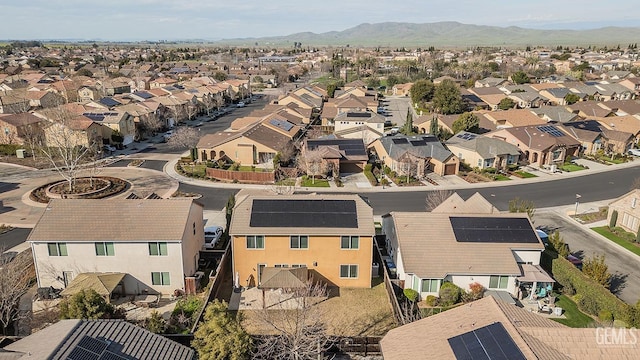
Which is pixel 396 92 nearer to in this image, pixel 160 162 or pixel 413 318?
pixel 160 162

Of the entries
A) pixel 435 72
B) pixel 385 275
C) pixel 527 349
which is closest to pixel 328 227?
pixel 385 275

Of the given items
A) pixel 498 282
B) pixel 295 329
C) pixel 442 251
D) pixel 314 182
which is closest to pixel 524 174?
pixel 314 182

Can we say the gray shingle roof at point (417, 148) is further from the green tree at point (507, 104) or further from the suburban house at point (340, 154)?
the green tree at point (507, 104)

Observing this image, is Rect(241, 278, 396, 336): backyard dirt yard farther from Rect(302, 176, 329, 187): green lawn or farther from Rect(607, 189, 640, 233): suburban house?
Rect(607, 189, 640, 233): suburban house

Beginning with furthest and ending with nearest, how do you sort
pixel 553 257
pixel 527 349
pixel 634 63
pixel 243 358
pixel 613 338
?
1. pixel 634 63
2. pixel 553 257
3. pixel 243 358
4. pixel 613 338
5. pixel 527 349

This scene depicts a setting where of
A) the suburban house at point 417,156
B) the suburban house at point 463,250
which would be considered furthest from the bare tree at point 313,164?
the suburban house at point 463,250
